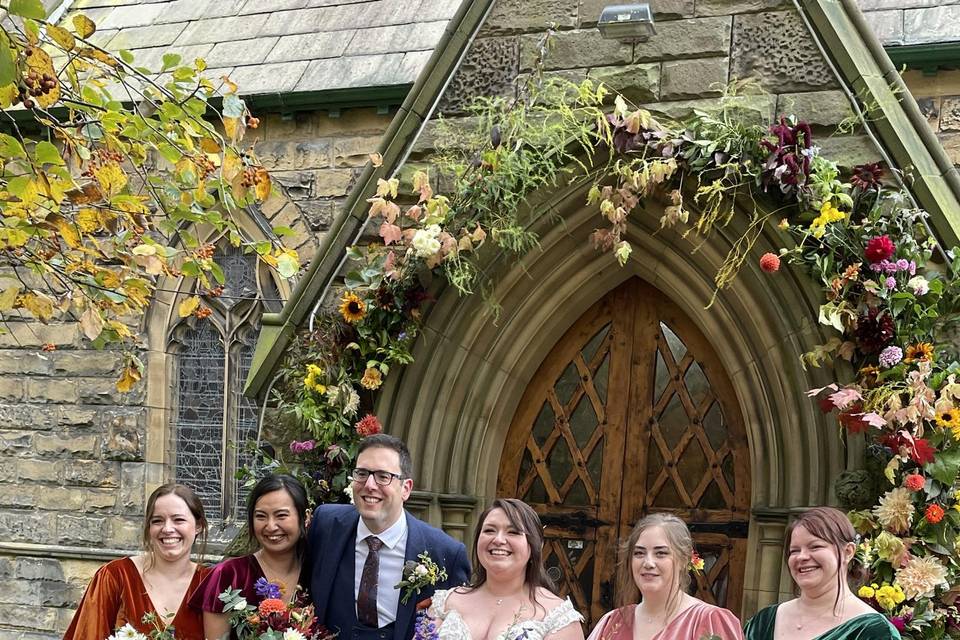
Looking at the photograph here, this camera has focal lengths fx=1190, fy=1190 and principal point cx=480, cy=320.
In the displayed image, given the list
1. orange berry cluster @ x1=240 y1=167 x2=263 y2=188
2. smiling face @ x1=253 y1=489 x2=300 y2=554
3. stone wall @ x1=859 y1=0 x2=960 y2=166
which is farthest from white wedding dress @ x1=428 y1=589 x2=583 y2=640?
stone wall @ x1=859 y1=0 x2=960 y2=166

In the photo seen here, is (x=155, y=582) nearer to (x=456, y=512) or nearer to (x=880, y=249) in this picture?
(x=456, y=512)

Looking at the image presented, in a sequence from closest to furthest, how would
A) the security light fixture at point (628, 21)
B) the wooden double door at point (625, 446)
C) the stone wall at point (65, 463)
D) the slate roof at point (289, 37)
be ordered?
1. the security light fixture at point (628, 21)
2. the wooden double door at point (625, 446)
3. the slate roof at point (289, 37)
4. the stone wall at point (65, 463)

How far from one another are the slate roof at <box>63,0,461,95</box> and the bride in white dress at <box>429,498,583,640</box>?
17.1ft

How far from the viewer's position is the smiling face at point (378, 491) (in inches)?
177

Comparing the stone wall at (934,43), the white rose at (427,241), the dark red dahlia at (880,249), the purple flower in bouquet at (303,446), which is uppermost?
the stone wall at (934,43)

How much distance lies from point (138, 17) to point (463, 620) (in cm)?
810

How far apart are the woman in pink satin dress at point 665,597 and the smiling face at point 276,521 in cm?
133

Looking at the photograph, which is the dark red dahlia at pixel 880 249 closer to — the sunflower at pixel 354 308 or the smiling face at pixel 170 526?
the sunflower at pixel 354 308

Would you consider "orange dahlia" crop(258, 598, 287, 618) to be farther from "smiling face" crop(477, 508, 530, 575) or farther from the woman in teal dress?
the woman in teal dress

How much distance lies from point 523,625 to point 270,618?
3.20 ft

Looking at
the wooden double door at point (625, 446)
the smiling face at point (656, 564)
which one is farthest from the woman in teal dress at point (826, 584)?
the wooden double door at point (625, 446)

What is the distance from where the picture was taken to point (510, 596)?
4.25 meters

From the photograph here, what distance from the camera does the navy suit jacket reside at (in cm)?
456

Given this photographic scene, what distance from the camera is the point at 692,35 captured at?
546cm
